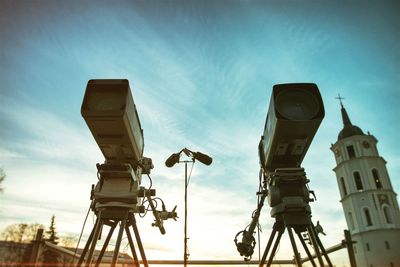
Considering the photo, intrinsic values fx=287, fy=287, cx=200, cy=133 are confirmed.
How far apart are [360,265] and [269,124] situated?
47159 mm

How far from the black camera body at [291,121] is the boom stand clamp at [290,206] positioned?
0.27 meters

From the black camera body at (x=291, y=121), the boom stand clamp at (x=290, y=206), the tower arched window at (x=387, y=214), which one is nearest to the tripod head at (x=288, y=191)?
the boom stand clamp at (x=290, y=206)

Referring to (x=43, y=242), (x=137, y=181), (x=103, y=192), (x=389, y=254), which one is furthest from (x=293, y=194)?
(x=389, y=254)

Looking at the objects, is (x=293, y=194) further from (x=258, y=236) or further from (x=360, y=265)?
(x=360, y=265)

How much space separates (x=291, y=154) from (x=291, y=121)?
750 millimetres

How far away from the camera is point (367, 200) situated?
43.2 m

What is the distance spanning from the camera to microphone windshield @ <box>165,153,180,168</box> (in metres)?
5.65

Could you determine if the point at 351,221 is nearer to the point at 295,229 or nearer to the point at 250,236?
the point at 250,236

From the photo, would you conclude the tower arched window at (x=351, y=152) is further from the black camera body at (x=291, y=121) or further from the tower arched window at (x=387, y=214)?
the black camera body at (x=291, y=121)

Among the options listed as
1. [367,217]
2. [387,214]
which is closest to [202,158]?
[367,217]

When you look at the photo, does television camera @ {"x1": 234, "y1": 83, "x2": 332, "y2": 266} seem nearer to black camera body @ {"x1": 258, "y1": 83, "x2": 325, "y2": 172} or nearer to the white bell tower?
black camera body @ {"x1": 258, "y1": 83, "x2": 325, "y2": 172}

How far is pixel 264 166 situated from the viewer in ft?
15.6

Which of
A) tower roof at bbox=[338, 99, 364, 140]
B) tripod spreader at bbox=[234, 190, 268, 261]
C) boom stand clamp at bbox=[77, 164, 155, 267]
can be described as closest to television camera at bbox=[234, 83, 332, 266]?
tripod spreader at bbox=[234, 190, 268, 261]

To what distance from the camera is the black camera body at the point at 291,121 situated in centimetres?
392
